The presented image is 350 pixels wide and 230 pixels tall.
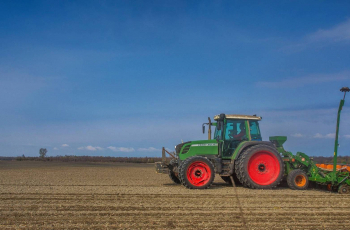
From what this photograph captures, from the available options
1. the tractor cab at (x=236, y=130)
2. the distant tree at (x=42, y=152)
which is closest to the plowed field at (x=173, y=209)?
the tractor cab at (x=236, y=130)

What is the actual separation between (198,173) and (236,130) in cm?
205

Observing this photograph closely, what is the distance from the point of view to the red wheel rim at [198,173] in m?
11.6

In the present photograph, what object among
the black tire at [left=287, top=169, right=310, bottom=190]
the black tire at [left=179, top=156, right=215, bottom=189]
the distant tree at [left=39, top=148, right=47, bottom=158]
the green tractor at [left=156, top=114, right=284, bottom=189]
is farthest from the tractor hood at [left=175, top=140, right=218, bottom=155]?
the distant tree at [left=39, top=148, right=47, bottom=158]

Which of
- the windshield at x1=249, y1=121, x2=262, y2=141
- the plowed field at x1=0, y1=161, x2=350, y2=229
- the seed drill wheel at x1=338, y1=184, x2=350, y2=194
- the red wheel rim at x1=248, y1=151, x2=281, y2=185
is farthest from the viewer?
the windshield at x1=249, y1=121, x2=262, y2=141

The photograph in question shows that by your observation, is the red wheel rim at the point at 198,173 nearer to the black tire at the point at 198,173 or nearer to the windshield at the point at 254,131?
the black tire at the point at 198,173

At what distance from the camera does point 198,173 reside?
1176cm

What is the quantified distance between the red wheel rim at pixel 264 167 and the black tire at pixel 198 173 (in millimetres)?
1326

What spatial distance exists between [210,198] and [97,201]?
9.73 feet

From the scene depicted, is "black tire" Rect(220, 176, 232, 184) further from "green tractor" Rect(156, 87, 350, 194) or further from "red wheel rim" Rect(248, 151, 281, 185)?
"red wheel rim" Rect(248, 151, 281, 185)

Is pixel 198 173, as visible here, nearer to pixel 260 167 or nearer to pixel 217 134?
pixel 217 134

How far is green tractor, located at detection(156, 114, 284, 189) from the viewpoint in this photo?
1165 centimetres

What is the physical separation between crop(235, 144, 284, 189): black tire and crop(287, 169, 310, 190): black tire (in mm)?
341

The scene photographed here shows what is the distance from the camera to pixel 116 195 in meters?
Result: 10.1

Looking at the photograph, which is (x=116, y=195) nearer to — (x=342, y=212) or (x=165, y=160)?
(x=165, y=160)
